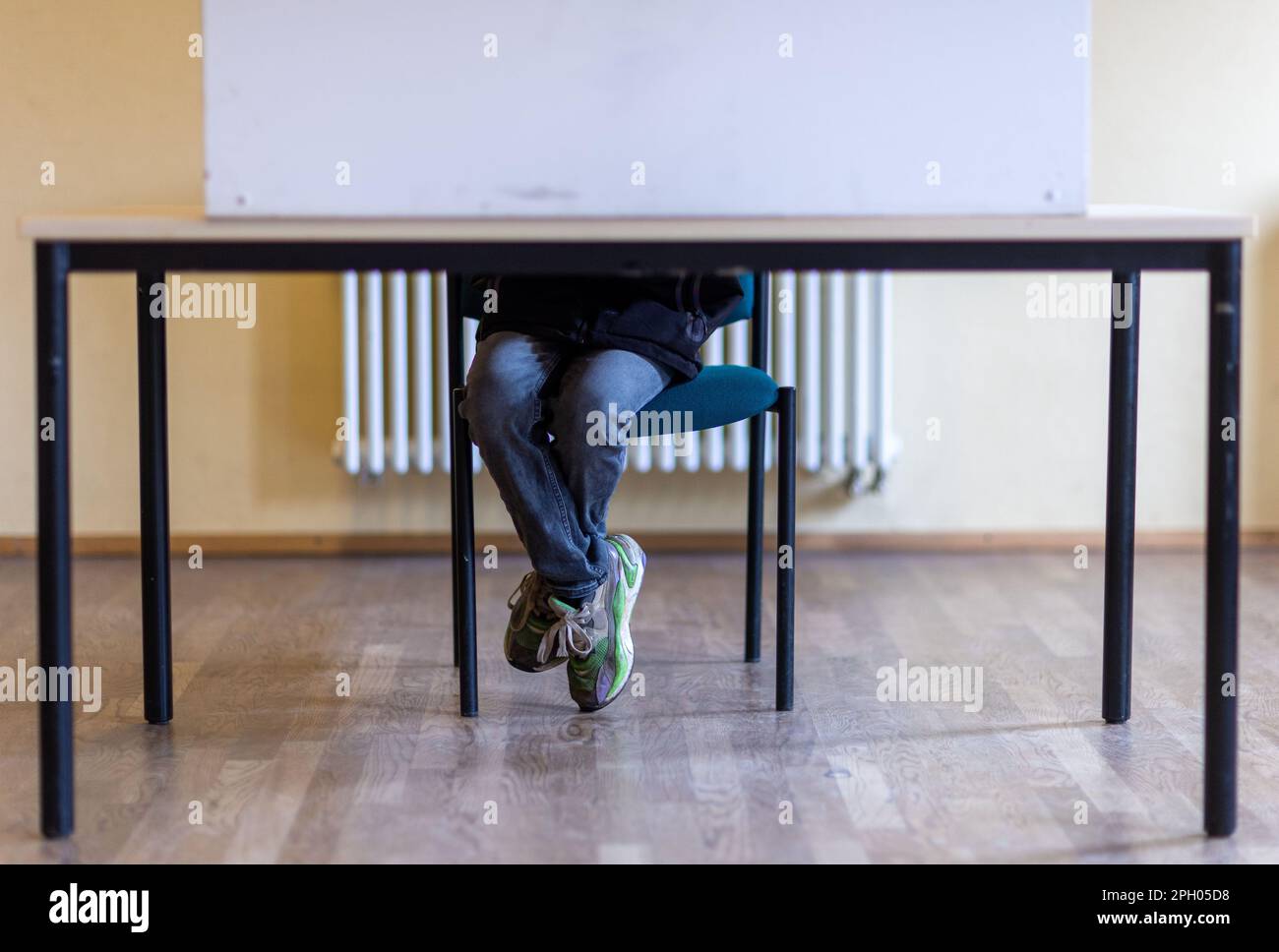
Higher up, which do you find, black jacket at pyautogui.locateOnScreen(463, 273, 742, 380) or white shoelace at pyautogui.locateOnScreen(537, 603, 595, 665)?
black jacket at pyautogui.locateOnScreen(463, 273, 742, 380)

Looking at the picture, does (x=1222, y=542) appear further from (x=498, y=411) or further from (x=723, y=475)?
(x=723, y=475)

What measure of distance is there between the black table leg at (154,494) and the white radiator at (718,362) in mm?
1075

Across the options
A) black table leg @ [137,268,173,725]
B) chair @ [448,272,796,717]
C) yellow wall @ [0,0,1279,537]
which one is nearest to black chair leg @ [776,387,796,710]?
chair @ [448,272,796,717]

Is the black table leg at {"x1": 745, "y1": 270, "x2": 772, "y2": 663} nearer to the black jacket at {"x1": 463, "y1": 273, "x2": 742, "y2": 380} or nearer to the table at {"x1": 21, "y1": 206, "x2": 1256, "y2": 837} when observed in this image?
the black jacket at {"x1": 463, "y1": 273, "x2": 742, "y2": 380}

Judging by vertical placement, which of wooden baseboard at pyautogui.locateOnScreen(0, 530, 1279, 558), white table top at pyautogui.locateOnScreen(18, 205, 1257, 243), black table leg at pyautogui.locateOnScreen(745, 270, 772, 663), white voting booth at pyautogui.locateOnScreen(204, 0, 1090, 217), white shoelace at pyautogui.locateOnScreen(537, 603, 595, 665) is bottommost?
wooden baseboard at pyautogui.locateOnScreen(0, 530, 1279, 558)

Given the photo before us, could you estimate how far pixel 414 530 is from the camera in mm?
3229

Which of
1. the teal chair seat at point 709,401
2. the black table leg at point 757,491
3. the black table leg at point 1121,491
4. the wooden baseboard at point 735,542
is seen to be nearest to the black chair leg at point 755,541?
the black table leg at point 757,491

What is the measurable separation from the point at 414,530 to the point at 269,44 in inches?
72.0

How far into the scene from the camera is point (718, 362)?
307cm

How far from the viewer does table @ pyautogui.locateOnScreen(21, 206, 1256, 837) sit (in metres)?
1.48

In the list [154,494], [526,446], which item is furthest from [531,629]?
[154,494]

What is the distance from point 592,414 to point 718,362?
1.27 meters

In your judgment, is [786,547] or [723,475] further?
[723,475]
